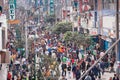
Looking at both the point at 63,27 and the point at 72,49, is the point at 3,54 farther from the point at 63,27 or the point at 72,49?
the point at 63,27

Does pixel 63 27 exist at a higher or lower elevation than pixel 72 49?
higher

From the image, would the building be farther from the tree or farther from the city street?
the tree

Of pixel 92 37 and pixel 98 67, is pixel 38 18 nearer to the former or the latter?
pixel 92 37

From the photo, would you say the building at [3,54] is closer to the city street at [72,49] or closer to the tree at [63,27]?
the city street at [72,49]

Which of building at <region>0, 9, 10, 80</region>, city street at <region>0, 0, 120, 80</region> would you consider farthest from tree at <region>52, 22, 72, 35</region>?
building at <region>0, 9, 10, 80</region>

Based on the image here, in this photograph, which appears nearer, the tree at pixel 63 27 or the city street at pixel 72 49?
the city street at pixel 72 49

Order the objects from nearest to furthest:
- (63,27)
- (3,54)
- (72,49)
Answer: (3,54) < (72,49) < (63,27)

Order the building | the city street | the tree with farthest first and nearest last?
1. the tree
2. the city street
3. the building

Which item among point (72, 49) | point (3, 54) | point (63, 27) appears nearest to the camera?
point (3, 54)

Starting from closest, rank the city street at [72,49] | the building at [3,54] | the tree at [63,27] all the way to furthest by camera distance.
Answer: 1. the building at [3,54]
2. the city street at [72,49]
3. the tree at [63,27]

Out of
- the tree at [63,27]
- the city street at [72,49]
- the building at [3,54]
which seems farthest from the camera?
the tree at [63,27]

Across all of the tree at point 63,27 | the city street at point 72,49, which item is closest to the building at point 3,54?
the city street at point 72,49

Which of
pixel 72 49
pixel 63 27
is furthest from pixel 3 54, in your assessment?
pixel 63 27

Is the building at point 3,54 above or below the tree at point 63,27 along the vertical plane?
above
